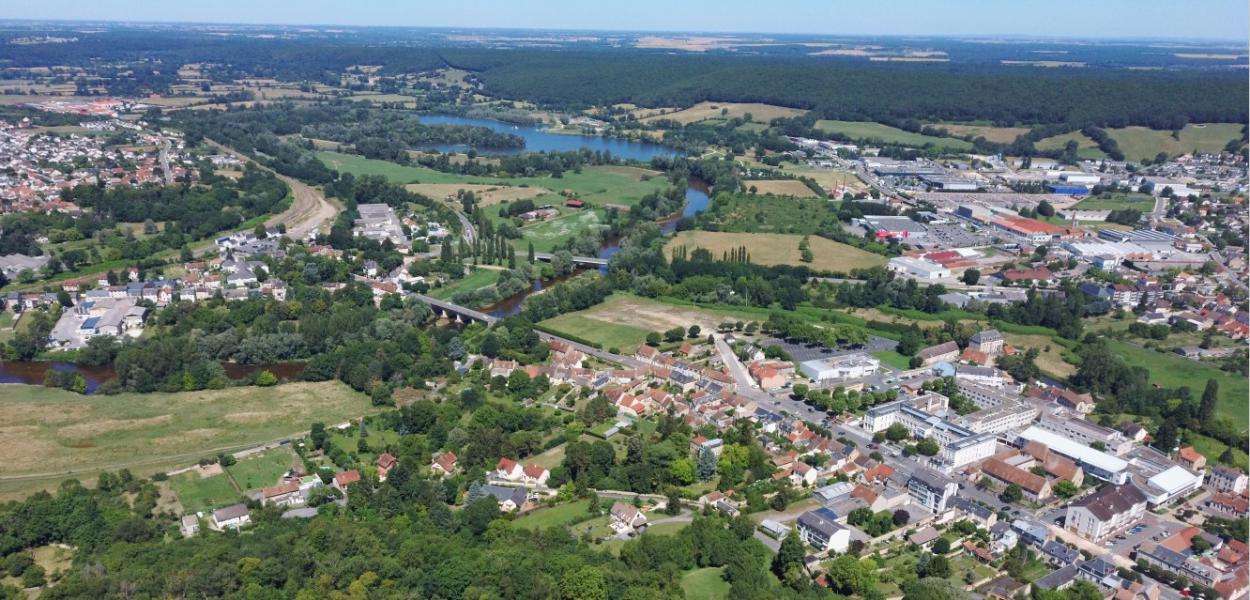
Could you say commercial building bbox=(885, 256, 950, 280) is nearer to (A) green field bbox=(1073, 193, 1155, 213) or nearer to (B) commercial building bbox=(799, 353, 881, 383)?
(B) commercial building bbox=(799, 353, 881, 383)

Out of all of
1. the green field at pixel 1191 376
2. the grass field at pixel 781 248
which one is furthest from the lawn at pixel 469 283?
the green field at pixel 1191 376

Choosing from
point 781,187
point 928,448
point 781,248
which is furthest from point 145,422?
point 781,187

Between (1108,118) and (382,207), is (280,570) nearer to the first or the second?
(382,207)

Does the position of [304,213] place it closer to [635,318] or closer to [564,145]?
[635,318]

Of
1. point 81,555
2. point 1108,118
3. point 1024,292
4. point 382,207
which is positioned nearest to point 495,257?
point 382,207

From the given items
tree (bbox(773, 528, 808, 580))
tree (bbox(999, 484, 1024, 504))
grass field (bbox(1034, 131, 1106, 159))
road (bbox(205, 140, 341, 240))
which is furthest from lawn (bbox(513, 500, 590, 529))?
grass field (bbox(1034, 131, 1106, 159))
